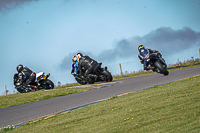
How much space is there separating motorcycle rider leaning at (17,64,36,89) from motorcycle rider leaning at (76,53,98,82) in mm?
3710

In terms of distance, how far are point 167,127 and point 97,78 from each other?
15.7 metres

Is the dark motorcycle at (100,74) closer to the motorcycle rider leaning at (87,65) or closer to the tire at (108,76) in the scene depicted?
the tire at (108,76)

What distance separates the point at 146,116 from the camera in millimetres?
6410

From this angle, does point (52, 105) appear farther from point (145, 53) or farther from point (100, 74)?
point (100, 74)

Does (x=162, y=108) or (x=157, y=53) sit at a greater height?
(x=157, y=53)

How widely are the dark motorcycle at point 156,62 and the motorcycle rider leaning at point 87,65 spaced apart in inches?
163

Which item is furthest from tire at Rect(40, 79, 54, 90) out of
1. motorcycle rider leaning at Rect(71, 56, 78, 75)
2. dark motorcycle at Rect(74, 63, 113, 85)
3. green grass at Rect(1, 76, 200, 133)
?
green grass at Rect(1, 76, 200, 133)

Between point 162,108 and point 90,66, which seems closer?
point 162,108

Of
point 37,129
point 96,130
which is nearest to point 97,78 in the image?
point 37,129

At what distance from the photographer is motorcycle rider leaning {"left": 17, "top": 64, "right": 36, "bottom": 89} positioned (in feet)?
74.9

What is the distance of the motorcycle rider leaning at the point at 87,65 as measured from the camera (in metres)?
21.0

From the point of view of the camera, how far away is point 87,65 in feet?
69.8

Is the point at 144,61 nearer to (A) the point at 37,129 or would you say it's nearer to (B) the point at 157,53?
(B) the point at 157,53

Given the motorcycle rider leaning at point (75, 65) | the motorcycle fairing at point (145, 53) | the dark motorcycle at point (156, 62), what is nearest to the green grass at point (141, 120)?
the dark motorcycle at point (156, 62)
